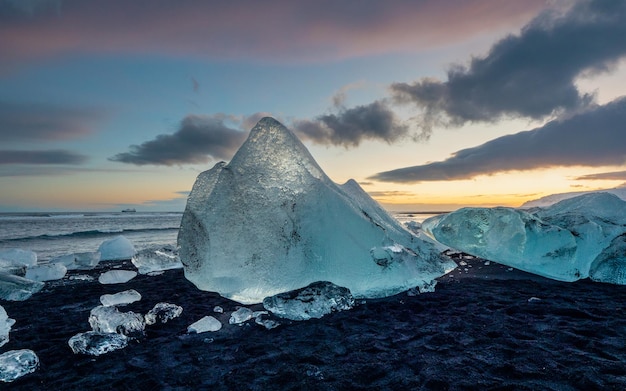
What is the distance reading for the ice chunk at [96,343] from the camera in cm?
275

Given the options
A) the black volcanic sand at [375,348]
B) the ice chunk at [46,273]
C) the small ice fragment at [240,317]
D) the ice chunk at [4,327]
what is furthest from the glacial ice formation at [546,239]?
the ice chunk at [46,273]

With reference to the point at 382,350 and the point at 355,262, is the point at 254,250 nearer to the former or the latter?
the point at 355,262

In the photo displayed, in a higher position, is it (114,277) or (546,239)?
(546,239)

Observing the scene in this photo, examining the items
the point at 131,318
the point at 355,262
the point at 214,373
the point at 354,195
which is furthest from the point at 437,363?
the point at 354,195

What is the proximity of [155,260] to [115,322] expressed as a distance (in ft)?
13.1

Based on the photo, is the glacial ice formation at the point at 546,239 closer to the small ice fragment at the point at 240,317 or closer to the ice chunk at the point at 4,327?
the small ice fragment at the point at 240,317

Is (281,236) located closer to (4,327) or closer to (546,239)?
(4,327)

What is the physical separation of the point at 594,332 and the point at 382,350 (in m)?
1.90

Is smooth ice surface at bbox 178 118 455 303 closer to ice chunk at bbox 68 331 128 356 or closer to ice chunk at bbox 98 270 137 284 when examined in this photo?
ice chunk at bbox 68 331 128 356

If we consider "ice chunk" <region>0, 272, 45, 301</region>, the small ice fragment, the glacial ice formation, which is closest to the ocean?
the glacial ice formation

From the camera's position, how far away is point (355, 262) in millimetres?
4191

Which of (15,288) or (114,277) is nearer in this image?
(15,288)

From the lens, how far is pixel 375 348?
8.81 ft

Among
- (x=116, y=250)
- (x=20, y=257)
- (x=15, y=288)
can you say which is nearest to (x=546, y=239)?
(x=15, y=288)
